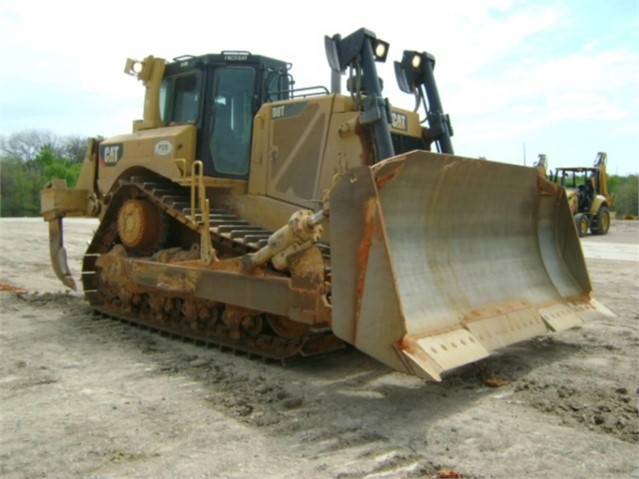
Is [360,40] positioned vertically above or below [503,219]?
above

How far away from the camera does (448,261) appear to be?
528cm

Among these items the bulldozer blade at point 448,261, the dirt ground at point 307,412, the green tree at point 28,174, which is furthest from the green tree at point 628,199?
the dirt ground at point 307,412

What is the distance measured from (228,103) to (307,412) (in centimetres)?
376

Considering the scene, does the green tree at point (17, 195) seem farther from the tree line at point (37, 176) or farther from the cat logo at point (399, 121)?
the cat logo at point (399, 121)

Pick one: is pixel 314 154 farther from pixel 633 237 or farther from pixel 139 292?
pixel 633 237

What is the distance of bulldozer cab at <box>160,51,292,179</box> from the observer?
6855mm

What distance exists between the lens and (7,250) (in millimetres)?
14664

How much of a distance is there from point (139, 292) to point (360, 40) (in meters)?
3.44

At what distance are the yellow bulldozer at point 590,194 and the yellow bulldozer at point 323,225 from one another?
16361 millimetres

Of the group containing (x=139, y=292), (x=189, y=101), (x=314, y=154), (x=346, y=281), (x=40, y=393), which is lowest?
(x=40, y=393)

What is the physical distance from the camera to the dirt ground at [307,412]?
136 inches

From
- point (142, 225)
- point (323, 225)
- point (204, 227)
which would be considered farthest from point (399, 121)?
point (142, 225)

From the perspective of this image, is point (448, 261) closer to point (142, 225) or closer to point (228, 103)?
point (228, 103)

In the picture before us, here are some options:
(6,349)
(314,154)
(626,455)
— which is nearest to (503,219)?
(314,154)
